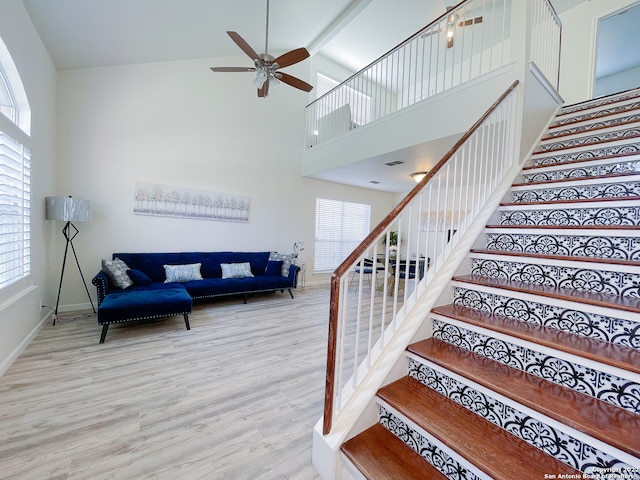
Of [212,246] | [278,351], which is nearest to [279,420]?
[278,351]

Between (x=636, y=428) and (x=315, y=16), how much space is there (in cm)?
607

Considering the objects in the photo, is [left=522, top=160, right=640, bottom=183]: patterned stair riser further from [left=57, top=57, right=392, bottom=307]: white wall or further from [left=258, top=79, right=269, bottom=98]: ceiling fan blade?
[left=57, top=57, right=392, bottom=307]: white wall

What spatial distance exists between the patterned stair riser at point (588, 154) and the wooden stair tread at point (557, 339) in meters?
1.87

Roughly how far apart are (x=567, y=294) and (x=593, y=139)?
87.2 inches

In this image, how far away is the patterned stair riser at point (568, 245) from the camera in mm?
1602

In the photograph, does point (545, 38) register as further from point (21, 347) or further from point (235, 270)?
point (21, 347)

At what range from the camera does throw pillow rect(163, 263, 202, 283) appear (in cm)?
428

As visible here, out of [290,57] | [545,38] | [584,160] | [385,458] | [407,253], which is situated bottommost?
[385,458]

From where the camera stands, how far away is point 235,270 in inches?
193

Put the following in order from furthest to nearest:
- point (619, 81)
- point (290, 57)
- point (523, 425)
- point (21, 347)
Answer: point (619, 81), point (290, 57), point (21, 347), point (523, 425)

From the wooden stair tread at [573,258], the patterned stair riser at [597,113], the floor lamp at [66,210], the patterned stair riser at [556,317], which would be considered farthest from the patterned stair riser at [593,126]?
the floor lamp at [66,210]

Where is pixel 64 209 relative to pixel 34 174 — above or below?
below

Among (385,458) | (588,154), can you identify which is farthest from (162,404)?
(588,154)

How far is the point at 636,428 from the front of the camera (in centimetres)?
98
